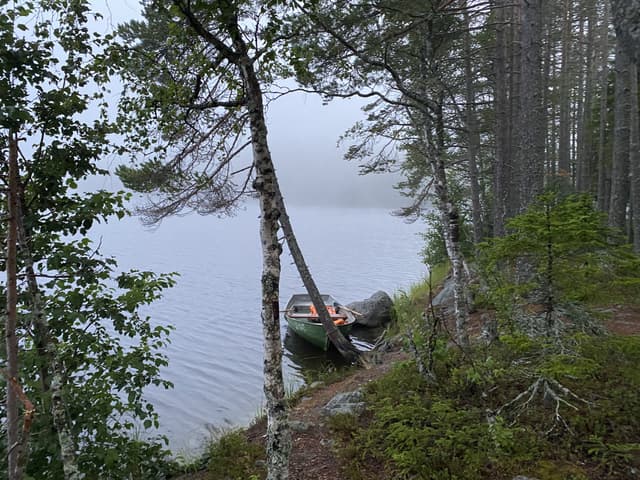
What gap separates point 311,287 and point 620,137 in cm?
795

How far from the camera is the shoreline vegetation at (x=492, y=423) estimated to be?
3260 mm

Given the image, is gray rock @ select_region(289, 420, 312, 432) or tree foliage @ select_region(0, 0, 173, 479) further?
gray rock @ select_region(289, 420, 312, 432)

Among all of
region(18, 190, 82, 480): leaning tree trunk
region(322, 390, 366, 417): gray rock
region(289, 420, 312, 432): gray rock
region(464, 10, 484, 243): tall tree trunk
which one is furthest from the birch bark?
region(18, 190, 82, 480): leaning tree trunk

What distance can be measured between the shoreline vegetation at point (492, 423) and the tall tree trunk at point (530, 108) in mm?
3883

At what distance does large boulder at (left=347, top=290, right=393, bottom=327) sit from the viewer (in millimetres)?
15586

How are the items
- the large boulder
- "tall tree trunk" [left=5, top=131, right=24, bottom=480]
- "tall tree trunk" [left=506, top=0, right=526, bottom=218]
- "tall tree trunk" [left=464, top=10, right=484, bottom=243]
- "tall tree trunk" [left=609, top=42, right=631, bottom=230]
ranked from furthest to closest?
the large boulder → "tall tree trunk" [left=464, top=10, right=484, bottom=243] → "tall tree trunk" [left=506, top=0, right=526, bottom=218] → "tall tree trunk" [left=609, top=42, right=631, bottom=230] → "tall tree trunk" [left=5, top=131, right=24, bottom=480]

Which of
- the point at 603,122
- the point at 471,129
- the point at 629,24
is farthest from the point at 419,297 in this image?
the point at 629,24

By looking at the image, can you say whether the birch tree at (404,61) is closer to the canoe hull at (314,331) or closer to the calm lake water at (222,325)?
the calm lake water at (222,325)

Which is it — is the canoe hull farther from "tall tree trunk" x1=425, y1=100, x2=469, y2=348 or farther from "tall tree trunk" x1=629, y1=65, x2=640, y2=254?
"tall tree trunk" x1=629, y1=65, x2=640, y2=254

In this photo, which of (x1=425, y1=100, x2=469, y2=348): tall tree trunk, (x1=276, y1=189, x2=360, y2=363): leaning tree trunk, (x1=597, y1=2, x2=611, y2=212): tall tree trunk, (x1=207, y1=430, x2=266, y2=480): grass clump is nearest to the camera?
(x1=207, y1=430, x2=266, y2=480): grass clump

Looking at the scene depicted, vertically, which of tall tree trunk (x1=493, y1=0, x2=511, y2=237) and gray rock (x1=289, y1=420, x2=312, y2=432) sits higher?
tall tree trunk (x1=493, y1=0, x2=511, y2=237)

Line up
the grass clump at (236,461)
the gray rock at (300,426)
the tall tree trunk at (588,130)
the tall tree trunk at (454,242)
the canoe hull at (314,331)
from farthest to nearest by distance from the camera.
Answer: the tall tree trunk at (588,130) < the canoe hull at (314,331) < the gray rock at (300,426) < the tall tree trunk at (454,242) < the grass clump at (236,461)

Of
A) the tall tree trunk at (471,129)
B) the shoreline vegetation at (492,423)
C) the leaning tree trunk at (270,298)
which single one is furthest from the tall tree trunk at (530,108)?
the leaning tree trunk at (270,298)

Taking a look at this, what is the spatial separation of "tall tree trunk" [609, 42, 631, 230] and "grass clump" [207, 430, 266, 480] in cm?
943
